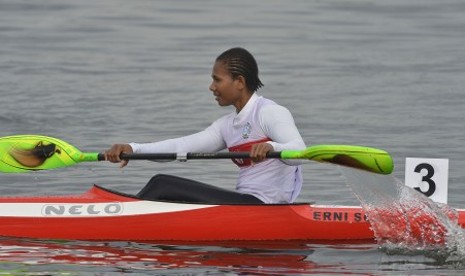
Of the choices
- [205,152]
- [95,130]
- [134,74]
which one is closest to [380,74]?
[134,74]

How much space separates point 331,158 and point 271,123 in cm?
56

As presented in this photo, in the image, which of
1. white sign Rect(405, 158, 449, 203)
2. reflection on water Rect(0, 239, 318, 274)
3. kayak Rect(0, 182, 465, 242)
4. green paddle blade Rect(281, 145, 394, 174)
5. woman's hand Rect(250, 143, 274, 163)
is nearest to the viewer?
reflection on water Rect(0, 239, 318, 274)

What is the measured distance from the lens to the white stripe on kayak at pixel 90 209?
39.8ft

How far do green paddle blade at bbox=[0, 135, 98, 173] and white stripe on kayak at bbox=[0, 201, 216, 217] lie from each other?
624 mm

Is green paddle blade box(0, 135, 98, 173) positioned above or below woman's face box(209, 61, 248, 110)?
below

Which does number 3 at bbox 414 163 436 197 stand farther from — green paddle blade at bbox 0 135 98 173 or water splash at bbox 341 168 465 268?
green paddle blade at bbox 0 135 98 173

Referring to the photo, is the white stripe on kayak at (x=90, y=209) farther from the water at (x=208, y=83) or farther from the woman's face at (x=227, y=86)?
the woman's face at (x=227, y=86)

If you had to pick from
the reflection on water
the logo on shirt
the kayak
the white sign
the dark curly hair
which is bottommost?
the reflection on water

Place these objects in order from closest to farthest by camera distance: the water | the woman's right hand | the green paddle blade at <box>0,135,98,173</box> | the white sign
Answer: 1. the white sign
2. the woman's right hand
3. the green paddle blade at <box>0,135,98,173</box>
4. the water

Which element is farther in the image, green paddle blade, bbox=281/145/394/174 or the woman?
the woman

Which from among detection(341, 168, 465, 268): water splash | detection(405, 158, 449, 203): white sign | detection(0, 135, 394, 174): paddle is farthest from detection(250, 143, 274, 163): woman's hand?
detection(405, 158, 449, 203): white sign

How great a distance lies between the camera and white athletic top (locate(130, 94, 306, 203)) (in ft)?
38.8

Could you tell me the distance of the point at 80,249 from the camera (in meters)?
11.9

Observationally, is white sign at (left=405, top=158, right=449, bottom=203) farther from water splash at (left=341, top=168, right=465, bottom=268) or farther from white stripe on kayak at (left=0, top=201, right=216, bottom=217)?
white stripe on kayak at (left=0, top=201, right=216, bottom=217)
